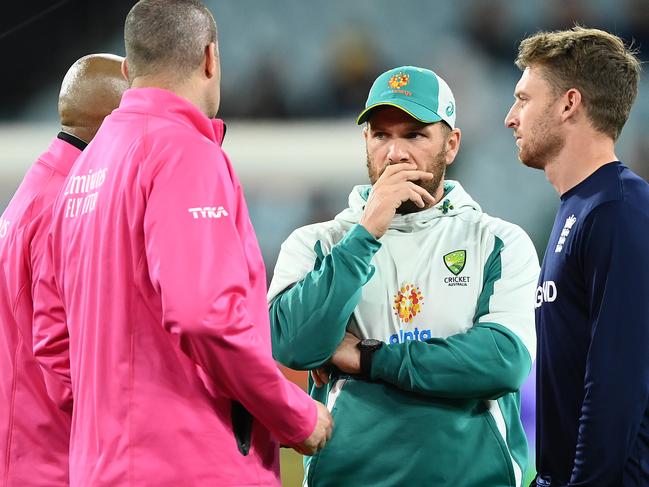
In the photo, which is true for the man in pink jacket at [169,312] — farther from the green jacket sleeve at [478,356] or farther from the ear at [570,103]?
the ear at [570,103]

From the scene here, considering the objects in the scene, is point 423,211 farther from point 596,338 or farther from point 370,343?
point 596,338

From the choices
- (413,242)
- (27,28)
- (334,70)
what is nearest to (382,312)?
(413,242)

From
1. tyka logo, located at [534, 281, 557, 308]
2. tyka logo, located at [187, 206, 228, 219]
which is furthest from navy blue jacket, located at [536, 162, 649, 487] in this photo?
tyka logo, located at [187, 206, 228, 219]

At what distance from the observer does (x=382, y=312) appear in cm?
197

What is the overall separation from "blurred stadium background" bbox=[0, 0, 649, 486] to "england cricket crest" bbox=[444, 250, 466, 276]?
3.20 m

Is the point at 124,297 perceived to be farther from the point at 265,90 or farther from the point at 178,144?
the point at 265,90

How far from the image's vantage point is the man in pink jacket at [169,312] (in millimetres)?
1435

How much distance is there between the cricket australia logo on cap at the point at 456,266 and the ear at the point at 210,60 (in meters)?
0.66

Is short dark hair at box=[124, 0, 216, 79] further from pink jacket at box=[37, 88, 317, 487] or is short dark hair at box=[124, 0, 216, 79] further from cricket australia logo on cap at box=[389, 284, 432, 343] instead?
cricket australia logo on cap at box=[389, 284, 432, 343]

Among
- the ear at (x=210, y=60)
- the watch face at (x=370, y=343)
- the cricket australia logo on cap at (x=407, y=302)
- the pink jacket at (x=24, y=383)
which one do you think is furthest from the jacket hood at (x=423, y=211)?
the pink jacket at (x=24, y=383)

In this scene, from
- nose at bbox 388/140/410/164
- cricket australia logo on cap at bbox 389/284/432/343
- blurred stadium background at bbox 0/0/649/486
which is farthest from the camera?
blurred stadium background at bbox 0/0/649/486

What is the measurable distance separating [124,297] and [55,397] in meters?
0.39

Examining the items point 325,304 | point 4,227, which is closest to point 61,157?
point 4,227

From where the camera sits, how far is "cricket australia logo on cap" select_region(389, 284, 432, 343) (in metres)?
1.95
